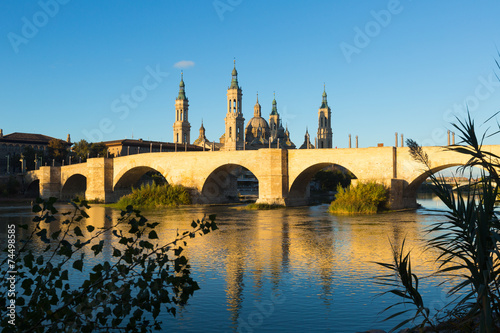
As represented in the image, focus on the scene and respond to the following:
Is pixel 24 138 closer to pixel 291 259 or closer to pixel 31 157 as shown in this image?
pixel 31 157

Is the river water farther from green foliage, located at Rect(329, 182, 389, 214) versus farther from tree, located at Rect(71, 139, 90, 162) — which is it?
tree, located at Rect(71, 139, 90, 162)

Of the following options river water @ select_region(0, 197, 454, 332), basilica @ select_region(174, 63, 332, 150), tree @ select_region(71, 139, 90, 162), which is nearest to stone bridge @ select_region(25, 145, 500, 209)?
river water @ select_region(0, 197, 454, 332)

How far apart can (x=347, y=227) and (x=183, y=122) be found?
315ft

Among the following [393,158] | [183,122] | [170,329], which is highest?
[183,122]

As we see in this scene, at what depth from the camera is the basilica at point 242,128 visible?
358ft

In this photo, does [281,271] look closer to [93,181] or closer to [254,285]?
[254,285]

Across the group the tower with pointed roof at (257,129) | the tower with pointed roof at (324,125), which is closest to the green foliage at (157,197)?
the tower with pointed roof at (257,129)

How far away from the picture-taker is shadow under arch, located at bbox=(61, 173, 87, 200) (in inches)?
2250

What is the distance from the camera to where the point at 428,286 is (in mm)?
10375

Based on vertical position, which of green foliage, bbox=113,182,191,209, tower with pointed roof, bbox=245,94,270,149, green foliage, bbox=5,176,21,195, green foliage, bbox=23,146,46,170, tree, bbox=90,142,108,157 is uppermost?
tower with pointed roof, bbox=245,94,270,149

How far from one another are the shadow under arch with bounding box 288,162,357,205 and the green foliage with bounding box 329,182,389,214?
5.52 m

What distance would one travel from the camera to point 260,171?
1567 inches

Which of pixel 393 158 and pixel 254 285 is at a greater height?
pixel 393 158

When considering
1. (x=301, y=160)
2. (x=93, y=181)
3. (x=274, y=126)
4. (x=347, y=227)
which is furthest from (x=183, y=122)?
(x=347, y=227)
